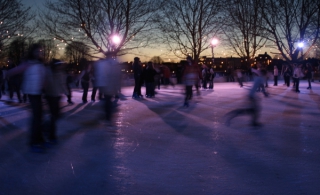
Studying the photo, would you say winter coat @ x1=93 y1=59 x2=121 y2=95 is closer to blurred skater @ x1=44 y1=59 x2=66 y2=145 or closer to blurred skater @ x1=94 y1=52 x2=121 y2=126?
blurred skater @ x1=94 y1=52 x2=121 y2=126

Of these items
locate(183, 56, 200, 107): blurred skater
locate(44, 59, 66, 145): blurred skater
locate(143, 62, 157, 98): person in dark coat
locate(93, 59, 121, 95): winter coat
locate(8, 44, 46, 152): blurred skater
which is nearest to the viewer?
locate(8, 44, 46, 152): blurred skater

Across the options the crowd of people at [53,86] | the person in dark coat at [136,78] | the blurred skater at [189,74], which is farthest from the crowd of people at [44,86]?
the person in dark coat at [136,78]

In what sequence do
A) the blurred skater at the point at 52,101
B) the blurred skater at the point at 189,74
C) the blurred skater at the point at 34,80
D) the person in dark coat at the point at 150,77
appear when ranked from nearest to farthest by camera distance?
1. the blurred skater at the point at 34,80
2. the blurred skater at the point at 52,101
3. the blurred skater at the point at 189,74
4. the person in dark coat at the point at 150,77

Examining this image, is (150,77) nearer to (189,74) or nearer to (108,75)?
(189,74)

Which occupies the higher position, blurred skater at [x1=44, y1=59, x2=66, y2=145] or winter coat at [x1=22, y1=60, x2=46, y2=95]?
winter coat at [x1=22, y1=60, x2=46, y2=95]

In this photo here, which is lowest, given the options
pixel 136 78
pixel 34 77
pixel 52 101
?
pixel 52 101

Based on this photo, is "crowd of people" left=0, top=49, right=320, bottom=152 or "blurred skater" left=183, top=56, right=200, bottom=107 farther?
"blurred skater" left=183, top=56, right=200, bottom=107

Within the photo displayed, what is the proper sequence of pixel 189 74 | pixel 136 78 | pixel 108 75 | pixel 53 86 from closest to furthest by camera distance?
pixel 53 86 < pixel 108 75 < pixel 189 74 < pixel 136 78

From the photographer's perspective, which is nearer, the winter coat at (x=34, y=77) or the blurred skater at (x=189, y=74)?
the winter coat at (x=34, y=77)

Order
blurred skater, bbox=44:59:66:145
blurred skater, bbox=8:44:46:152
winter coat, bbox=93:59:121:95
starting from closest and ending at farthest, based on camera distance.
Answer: blurred skater, bbox=8:44:46:152
blurred skater, bbox=44:59:66:145
winter coat, bbox=93:59:121:95

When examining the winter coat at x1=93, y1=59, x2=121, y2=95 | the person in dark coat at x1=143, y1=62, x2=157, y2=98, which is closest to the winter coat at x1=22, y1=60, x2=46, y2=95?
the winter coat at x1=93, y1=59, x2=121, y2=95

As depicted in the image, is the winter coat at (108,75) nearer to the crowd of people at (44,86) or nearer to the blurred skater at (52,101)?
the crowd of people at (44,86)

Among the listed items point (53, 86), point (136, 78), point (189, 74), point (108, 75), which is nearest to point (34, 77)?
point (53, 86)

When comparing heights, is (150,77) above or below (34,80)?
below
